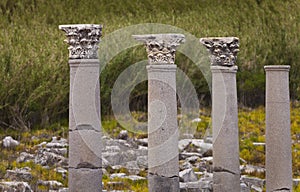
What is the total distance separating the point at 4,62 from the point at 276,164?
32.1 ft

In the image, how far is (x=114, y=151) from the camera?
17703mm

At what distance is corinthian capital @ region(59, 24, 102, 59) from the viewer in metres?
11.0

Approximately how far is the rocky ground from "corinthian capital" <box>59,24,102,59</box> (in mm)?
2792

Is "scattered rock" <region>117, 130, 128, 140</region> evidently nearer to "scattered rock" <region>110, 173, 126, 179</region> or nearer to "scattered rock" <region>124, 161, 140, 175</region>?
"scattered rock" <region>124, 161, 140, 175</region>

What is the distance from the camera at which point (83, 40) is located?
36.3ft

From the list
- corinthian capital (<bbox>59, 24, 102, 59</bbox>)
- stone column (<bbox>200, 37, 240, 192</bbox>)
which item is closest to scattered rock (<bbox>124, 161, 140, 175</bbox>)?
stone column (<bbox>200, 37, 240, 192</bbox>)

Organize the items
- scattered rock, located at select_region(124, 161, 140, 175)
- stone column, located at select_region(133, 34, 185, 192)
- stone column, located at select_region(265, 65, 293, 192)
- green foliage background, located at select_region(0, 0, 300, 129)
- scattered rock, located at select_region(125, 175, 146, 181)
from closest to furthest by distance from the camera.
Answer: stone column, located at select_region(133, 34, 185, 192) → stone column, located at select_region(265, 65, 293, 192) → scattered rock, located at select_region(125, 175, 146, 181) → scattered rock, located at select_region(124, 161, 140, 175) → green foliage background, located at select_region(0, 0, 300, 129)

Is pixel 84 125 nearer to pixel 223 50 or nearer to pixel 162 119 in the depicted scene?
pixel 162 119

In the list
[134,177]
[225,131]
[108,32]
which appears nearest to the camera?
[225,131]

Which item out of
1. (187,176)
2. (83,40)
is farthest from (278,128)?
(83,40)

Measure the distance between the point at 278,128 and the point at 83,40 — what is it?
10.6ft

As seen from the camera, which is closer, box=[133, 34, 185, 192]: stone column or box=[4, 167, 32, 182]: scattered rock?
box=[133, 34, 185, 192]: stone column

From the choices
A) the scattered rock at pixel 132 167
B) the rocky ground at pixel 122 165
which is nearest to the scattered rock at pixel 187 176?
the rocky ground at pixel 122 165

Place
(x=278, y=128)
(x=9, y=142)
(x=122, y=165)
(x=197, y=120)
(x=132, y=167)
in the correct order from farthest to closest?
(x=197, y=120) < (x=9, y=142) < (x=122, y=165) < (x=132, y=167) < (x=278, y=128)
